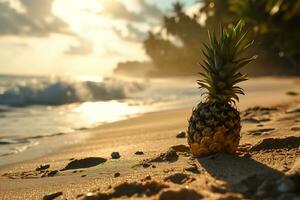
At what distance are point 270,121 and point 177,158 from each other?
3.54 m

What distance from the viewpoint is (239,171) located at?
14.4 ft

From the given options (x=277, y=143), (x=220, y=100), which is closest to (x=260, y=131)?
(x=277, y=143)

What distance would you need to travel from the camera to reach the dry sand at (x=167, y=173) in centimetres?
374

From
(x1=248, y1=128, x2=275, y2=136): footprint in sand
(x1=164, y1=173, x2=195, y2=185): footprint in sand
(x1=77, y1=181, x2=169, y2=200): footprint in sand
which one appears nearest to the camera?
(x1=77, y1=181, x2=169, y2=200): footprint in sand

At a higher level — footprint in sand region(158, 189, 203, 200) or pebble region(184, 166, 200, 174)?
pebble region(184, 166, 200, 174)

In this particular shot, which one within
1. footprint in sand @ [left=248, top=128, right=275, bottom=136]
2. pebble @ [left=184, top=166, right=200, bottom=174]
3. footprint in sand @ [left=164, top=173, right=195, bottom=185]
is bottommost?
footprint in sand @ [left=164, top=173, right=195, bottom=185]

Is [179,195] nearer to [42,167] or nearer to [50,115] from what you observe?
A: [42,167]

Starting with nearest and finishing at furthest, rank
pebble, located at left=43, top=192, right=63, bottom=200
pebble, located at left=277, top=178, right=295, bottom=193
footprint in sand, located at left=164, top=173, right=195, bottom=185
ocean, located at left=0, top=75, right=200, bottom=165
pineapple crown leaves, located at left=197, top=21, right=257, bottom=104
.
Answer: pebble, located at left=277, top=178, right=295, bottom=193 → footprint in sand, located at left=164, top=173, right=195, bottom=185 → pebble, located at left=43, top=192, right=63, bottom=200 → pineapple crown leaves, located at left=197, top=21, right=257, bottom=104 → ocean, located at left=0, top=75, right=200, bottom=165

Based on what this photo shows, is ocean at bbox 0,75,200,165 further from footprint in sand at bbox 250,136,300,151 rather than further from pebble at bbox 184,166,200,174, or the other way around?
footprint in sand at bbox 250,136,300,151

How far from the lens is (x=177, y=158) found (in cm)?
547

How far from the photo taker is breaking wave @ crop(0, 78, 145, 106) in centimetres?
1955

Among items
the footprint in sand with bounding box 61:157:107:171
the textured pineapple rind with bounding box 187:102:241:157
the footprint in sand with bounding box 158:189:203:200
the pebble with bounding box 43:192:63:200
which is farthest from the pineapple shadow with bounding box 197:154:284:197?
the footprint in sand with bounding box 61:157:107:171

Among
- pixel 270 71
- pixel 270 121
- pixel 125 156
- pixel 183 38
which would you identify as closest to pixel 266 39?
pixel 270 71

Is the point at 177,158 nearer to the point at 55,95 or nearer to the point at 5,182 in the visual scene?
the point at 5,182
